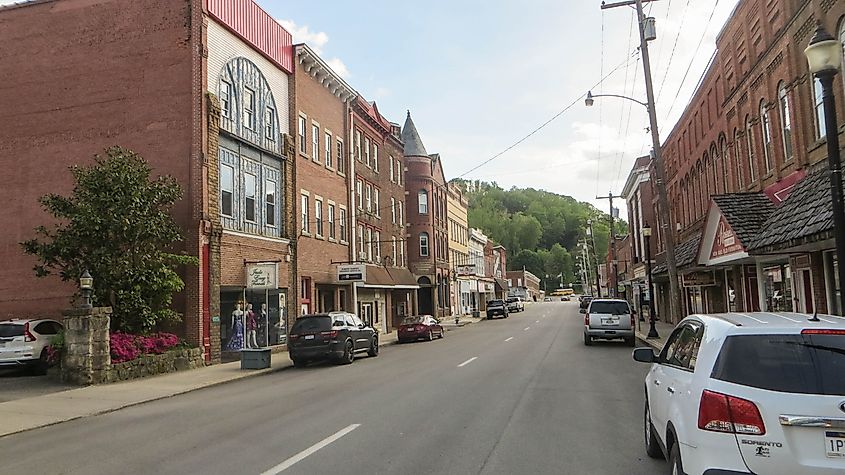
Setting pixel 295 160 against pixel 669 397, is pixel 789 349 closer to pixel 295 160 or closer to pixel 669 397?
pixel 669 397

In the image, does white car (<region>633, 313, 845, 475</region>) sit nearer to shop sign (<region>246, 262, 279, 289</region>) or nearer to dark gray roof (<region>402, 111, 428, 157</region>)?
shop sign (<region>246, 262, 279, 289</region>)

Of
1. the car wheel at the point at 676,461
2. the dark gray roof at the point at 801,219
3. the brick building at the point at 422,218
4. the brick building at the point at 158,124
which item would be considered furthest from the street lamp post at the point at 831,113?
the brick building at the point at 422,218

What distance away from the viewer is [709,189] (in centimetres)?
2867

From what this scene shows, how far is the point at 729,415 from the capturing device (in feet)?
14.4

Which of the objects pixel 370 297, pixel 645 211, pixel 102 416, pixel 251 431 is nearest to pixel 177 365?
pixel 102 416

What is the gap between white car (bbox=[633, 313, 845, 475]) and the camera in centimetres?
424

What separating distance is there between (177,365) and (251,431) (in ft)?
37.2

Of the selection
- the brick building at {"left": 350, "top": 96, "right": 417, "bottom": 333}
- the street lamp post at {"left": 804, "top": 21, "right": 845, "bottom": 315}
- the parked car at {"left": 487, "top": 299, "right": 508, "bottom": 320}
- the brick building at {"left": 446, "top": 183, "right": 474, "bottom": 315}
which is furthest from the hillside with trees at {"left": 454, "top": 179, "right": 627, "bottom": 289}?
the street lamp post at {"left": 804, "top": 21, "right": 845, "bottom": 315}

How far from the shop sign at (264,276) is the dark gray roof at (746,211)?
47.7 ft

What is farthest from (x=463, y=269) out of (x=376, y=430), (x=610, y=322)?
(x=376, y=430)

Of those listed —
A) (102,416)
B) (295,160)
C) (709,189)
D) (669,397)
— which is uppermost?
(295,160)

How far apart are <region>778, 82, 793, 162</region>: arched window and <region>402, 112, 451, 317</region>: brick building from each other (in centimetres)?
3895

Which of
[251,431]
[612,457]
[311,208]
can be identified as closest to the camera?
Answer: [612,457]

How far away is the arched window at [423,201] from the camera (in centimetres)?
5609
